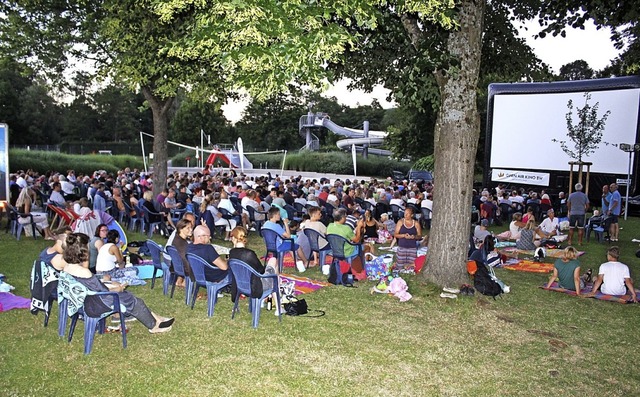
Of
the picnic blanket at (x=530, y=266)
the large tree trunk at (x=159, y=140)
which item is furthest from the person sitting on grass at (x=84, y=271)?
the large tree trunk at (x=159, y=140)

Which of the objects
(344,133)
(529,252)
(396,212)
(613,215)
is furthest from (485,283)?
(344,133)

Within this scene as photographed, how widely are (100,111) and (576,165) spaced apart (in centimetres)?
5532

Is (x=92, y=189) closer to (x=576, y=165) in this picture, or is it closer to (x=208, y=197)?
(x=208, y=197)

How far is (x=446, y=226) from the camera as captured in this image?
791 centimetres

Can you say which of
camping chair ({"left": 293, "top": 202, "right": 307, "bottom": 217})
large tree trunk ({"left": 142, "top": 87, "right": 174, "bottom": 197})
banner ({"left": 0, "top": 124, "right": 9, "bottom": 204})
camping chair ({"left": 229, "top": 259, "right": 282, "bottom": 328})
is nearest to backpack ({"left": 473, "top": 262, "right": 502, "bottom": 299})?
camping chair ({"left": 229, "top": 259, "right": 282, "bottom": 328})

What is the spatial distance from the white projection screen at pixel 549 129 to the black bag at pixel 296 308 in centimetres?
1703

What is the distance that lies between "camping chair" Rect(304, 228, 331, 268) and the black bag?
2539 millimetres

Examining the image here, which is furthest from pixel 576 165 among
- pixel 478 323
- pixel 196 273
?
pixel 196 273

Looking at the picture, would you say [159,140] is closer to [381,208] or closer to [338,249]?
[381,208]

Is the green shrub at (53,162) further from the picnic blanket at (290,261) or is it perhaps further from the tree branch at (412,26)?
the tree branch at (412,26)

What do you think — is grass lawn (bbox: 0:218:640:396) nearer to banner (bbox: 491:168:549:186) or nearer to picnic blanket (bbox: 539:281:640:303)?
picnic blanket (bbox: 539:281:640:303)

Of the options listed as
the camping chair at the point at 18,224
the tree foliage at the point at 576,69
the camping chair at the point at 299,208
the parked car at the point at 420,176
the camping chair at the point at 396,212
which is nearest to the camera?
the camping chair at the point at 18,224

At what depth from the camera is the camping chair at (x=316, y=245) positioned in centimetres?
936

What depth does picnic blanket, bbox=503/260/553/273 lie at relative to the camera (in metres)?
9.99
